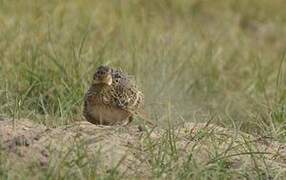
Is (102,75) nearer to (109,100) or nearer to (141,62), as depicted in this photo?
(109,100)

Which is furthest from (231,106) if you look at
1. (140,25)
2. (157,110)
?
(140,25)

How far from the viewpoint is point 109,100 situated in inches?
240

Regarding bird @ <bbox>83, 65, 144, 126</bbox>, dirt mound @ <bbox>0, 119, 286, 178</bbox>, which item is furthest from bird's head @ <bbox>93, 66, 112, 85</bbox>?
dirt mound @ <bbox>0, 119, 286, 178</bbox>

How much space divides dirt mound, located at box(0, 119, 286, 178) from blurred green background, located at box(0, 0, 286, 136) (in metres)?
0.37

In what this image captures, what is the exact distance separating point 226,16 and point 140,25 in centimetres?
208

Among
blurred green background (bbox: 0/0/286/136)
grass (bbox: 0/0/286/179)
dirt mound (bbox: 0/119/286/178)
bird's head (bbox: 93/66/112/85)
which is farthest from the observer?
blurred green background (bbox: 0/0/286/136)

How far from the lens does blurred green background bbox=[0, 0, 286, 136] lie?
7023 mm

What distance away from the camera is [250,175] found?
543 cm

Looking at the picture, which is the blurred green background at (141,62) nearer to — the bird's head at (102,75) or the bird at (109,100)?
the bird at (109,100)

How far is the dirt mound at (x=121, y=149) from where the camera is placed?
202 inches

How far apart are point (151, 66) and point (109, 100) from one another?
7.53ft

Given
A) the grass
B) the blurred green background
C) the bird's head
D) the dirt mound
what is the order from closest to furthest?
1. the dirt mound
2. the bird's head
3. the grass
4. the blurred green background

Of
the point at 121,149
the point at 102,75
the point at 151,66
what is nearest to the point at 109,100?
the point at 102,75

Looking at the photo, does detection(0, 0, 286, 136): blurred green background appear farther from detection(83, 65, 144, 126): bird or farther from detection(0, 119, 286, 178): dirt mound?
detection(0, 119, 286, 178): dirt mound
